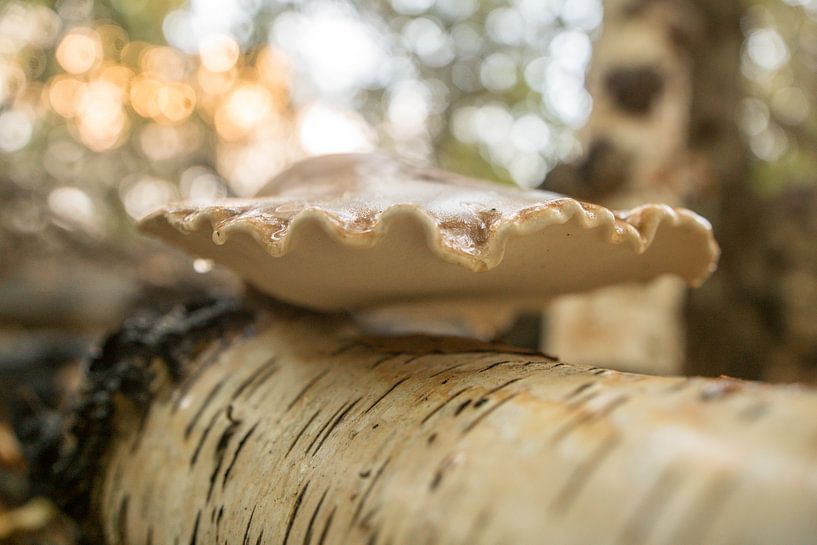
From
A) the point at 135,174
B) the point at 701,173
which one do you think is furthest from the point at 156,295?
the point at 135,174

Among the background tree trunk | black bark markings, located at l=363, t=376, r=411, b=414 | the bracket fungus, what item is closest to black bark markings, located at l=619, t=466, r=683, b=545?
the bracket fungus

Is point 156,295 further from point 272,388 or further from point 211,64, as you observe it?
point 211,64

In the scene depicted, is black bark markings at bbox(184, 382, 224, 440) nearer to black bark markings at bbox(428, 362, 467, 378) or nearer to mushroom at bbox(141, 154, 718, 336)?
mushroom at bbox(141, 154, 718, 336)

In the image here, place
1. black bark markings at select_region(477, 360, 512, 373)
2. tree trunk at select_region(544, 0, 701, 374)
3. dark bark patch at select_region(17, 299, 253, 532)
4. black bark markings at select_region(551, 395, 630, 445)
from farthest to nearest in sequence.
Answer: tree trunk at select_region(544, 0, 701, 374) < dark bark patch at select_region(17, 299, 253, 532) < black bark markings at select_region(477, 360, 512, 373) < black bark markings at select_region(551, 395, 630, 445)

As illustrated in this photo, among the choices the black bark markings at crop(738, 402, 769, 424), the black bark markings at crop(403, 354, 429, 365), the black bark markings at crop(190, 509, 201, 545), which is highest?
the black bark markings at crop(738, 402, 769, 424)

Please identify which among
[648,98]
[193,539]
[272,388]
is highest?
[648,98]

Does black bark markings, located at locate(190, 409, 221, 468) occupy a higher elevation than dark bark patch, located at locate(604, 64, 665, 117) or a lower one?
lower
